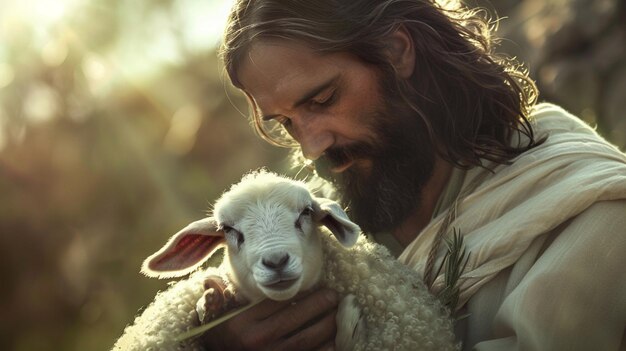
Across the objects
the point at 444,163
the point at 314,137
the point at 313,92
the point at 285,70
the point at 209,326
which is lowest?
the point at 209,326

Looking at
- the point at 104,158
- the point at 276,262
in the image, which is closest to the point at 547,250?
the point at 276,262

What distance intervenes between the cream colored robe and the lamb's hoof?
1.28 feet

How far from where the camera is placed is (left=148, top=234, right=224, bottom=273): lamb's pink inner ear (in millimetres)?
2877

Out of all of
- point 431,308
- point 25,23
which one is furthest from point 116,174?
point 431,308

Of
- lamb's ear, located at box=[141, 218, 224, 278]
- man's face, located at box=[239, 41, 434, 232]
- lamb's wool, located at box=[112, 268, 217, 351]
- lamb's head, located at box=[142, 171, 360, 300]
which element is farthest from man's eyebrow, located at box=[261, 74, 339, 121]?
lamb's wool, located at box=[112, 268, 217, 351]

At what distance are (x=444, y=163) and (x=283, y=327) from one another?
44.7 inches

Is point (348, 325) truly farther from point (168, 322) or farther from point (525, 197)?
point (525, 197)

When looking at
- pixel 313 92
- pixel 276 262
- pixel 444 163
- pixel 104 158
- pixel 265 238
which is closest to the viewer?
pixel 276 262

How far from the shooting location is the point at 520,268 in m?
2.81

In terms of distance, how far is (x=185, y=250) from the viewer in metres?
2.94

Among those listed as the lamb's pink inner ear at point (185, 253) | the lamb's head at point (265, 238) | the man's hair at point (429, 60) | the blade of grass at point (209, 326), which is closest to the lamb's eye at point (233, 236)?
the lamb's head at point (265, 238)

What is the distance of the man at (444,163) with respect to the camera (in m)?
2.66

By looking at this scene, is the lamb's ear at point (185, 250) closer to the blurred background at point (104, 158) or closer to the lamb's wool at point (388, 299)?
the lamb's wool at point (388, 299)

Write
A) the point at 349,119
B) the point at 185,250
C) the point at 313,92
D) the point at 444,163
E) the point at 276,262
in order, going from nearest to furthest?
the point at 276,262 → the point at 185,250 → the point at 313,92 → the point at 349,119 → the point at 444,163
